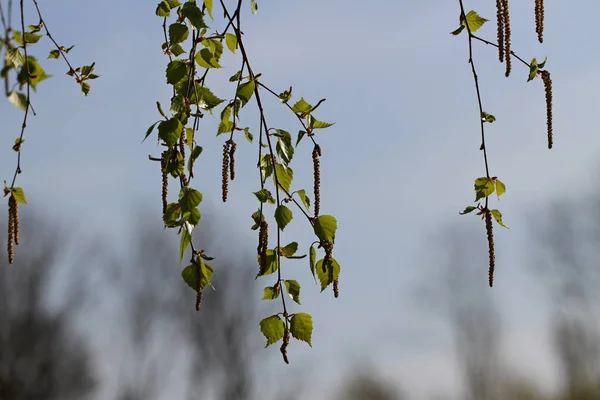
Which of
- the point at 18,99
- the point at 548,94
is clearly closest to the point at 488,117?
the point at 548,94

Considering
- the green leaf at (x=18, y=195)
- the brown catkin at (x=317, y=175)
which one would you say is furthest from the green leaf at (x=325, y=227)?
the green leaf at (x=18, y=195)

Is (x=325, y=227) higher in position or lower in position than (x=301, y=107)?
lower

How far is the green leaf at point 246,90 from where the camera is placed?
1.66 meters

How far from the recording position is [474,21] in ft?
5.41

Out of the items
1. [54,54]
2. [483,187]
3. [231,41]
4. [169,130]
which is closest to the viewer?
[169,130]

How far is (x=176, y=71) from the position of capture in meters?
1.60

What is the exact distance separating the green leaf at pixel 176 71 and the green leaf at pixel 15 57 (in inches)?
10.5

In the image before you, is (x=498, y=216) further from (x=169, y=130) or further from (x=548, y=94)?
(x=169, y=130)

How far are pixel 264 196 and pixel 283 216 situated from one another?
8 centimetres

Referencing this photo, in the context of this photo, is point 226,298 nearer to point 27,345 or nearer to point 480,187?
point 27,345

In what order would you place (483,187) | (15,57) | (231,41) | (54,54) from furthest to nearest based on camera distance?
(54,54)
(231,41)
(483,187)
(15,57)

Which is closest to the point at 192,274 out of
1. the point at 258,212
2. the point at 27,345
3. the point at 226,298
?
the point at 258,212

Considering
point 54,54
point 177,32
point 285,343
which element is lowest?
point 285,343

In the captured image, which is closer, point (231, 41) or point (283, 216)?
point (283, 216)
